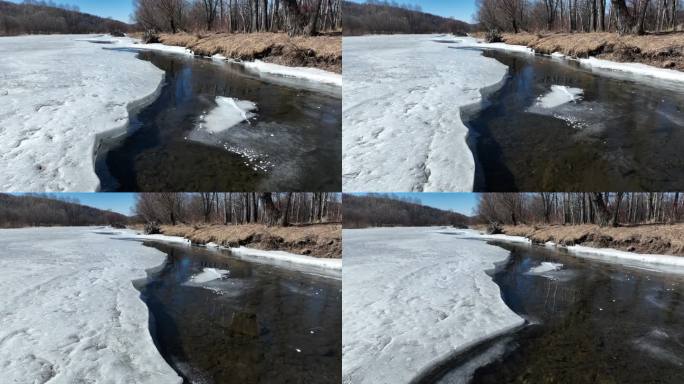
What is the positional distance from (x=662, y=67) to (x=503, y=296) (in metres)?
8.85

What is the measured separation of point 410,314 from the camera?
4.67 meters

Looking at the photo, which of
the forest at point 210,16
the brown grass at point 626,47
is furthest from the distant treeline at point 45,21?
the brown grass at point 626,47

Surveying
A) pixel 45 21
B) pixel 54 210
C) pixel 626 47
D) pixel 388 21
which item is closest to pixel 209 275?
pixel 54 210

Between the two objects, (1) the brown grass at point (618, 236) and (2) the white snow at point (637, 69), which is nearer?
(1) the brown grass at point (618, 236)

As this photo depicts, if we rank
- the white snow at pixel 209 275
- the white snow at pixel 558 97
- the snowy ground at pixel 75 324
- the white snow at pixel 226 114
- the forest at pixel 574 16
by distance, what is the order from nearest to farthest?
the snowy ground at pixel 75 324, the white snow at pixel 226 114, the white snow at pixel 209 275, the white snow at pixel 558 97, the forest at pixel 574 16

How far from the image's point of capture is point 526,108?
7.53 metres

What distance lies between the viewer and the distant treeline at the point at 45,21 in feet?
98.8

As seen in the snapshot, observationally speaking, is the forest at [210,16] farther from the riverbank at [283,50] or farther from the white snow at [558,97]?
the white snow at [558,97]

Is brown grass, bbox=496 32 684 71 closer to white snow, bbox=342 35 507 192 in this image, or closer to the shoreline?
the shoreline

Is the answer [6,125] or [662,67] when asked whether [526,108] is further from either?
[6,125]

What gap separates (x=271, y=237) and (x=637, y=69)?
986cm

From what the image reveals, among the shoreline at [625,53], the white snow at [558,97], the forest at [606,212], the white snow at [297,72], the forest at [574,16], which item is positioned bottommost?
the forest at [606,212]

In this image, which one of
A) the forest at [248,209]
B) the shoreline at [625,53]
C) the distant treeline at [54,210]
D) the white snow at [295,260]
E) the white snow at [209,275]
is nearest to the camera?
the distant treeline at [54,210]

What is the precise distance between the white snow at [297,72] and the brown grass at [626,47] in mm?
8046
